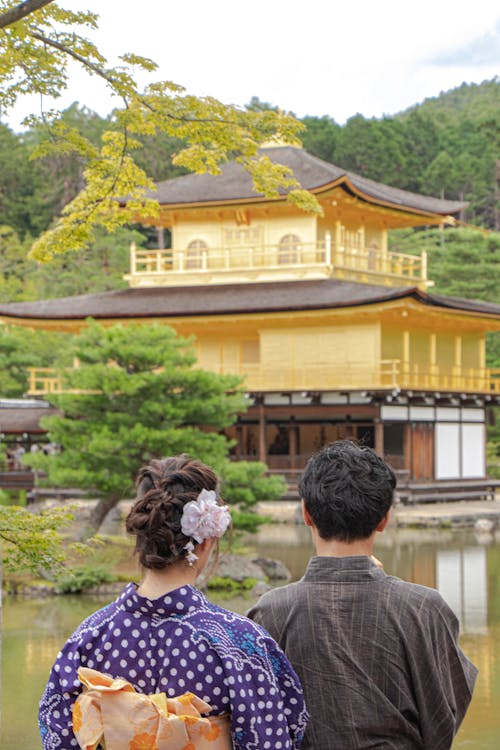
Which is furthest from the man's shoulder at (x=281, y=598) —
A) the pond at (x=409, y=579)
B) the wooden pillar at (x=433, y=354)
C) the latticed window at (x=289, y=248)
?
the latticed window at (x=289, y=248)

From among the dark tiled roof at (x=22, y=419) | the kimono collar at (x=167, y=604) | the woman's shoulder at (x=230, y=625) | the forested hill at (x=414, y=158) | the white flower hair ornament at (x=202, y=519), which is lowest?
the dark tiled roof at (x=22, y=419)

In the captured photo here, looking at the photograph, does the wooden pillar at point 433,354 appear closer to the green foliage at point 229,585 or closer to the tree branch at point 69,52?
the green foliage at point 229,585

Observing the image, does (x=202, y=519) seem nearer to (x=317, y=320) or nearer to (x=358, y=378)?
(x=358, y=378)

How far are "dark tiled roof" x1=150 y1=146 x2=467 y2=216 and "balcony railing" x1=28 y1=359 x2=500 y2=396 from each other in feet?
12.2

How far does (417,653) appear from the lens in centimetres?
247

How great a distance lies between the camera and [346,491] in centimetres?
249

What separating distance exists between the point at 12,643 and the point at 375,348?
558 inches

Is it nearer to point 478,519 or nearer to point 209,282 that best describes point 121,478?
point 478,519

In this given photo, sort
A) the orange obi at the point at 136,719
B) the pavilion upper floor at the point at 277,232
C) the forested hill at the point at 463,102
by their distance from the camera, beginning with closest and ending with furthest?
the orange obi at the point at 136,719
the pavilion upper floor at the point at 277,232
the forested hill at the point at 463,102

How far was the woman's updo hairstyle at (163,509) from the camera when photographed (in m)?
2.40

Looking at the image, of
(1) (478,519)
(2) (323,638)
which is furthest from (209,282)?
(2) (323,638)

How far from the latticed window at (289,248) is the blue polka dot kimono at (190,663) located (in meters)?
22.8

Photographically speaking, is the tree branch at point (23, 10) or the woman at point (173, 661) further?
the tree branch at point (23, 10)

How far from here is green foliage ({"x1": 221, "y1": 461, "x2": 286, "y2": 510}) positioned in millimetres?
14023
